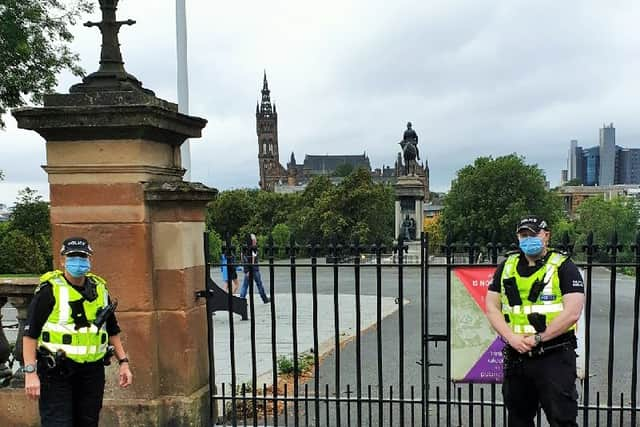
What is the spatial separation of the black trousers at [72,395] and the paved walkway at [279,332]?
334 centimetres

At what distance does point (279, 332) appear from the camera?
1078 centimetres

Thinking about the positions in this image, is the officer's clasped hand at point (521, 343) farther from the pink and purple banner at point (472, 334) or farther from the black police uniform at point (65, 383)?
the black police uniform at point (65, 383)

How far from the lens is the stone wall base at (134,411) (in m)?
4.63

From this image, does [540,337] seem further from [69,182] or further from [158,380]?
A: [69,182]

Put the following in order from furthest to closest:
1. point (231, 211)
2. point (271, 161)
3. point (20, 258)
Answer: point (271, 161) < point (231, 211) < point (20, 258)

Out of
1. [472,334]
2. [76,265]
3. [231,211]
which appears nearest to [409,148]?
[472,334]

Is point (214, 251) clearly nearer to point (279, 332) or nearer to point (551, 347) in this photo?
Answer: point (279, 332)

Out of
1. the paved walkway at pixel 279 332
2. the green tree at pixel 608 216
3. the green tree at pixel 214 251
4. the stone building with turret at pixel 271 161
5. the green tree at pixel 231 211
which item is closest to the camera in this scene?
the green tree at pixel 214 251

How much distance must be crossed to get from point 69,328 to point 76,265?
0.39 m

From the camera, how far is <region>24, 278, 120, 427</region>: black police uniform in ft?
11.1

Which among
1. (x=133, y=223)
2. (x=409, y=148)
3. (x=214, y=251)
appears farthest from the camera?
(x=409, y=148)

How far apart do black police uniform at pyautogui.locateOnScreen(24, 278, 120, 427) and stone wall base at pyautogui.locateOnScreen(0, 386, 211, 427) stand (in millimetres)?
1034

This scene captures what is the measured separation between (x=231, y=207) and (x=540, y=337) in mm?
67973

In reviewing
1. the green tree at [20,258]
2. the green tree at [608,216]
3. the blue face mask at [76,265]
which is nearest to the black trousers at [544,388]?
the blue face mask at [76,265]
